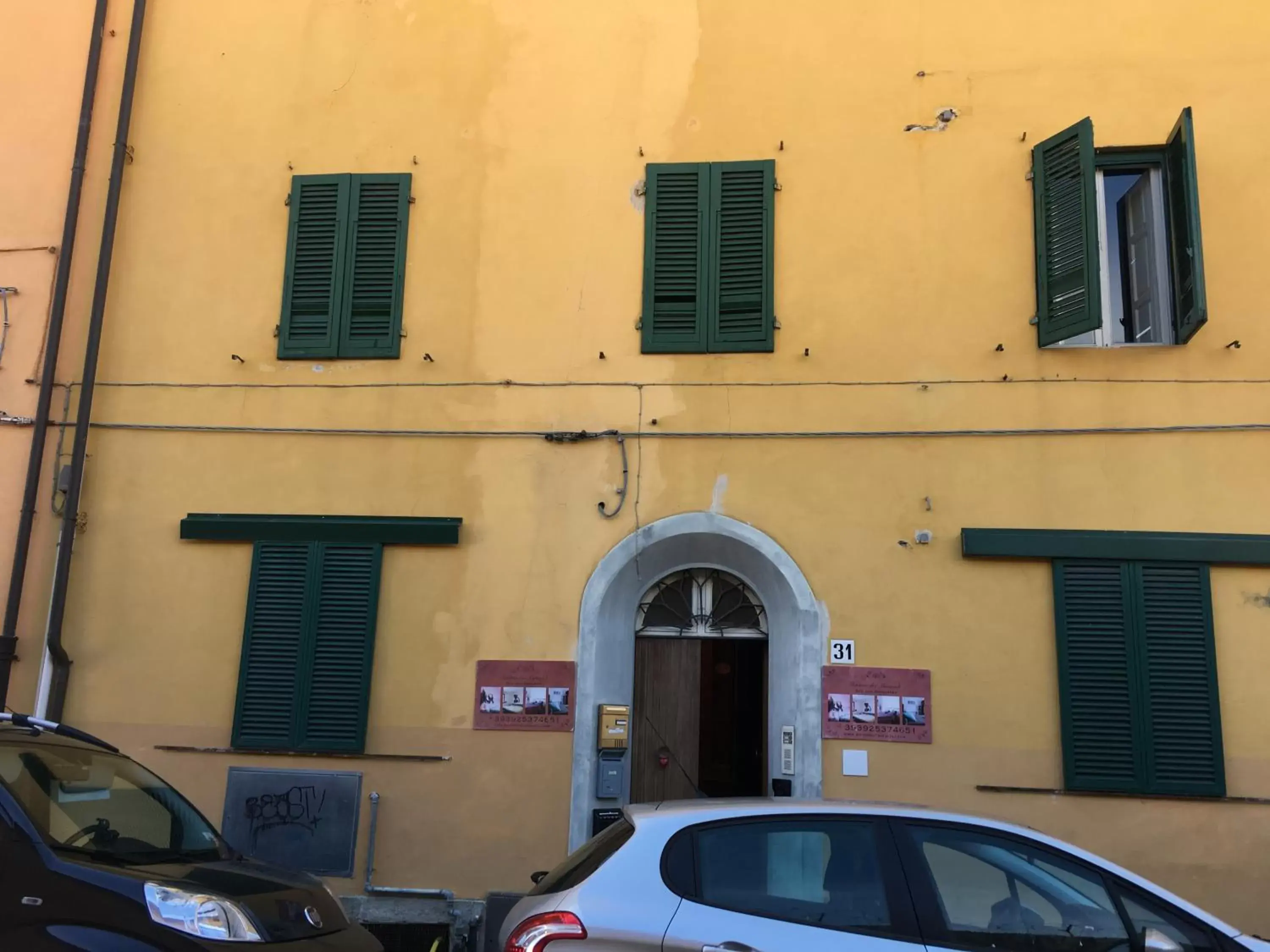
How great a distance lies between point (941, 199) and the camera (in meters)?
8.16

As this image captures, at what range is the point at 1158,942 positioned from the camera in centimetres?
376

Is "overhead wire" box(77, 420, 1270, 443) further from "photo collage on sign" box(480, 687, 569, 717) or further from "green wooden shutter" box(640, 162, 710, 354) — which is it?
"photo collage on sign" box(480, 687, 569, 717)

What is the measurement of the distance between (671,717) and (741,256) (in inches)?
153

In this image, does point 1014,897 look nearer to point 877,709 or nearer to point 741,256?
point 877,709

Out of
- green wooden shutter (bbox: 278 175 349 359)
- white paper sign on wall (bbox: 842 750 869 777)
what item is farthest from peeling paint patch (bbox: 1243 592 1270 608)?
green wooden shutter (bbox: 278 175 349 359)

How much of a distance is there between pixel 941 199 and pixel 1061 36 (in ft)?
5.58

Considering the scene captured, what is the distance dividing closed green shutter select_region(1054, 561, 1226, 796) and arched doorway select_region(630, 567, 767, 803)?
2.36 m

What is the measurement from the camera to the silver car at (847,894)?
12.5 feet

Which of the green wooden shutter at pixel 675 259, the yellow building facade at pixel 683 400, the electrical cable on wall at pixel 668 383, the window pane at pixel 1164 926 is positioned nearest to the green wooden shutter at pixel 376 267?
the yellow building facade at pixel 683 400

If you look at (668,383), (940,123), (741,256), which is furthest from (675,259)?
(940,123)

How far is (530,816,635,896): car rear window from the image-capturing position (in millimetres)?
4117

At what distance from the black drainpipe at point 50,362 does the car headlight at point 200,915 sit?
4562 millimetres

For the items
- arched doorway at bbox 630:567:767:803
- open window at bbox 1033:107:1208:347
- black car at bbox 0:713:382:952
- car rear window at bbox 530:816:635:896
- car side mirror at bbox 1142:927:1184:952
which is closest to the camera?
car side mirror at bbox 1142:927:1184:952

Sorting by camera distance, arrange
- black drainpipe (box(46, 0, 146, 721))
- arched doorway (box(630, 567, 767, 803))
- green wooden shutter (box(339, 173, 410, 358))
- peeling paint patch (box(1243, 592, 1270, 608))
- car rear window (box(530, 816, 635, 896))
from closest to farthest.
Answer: car rear window (box(530, 816, 635, 896)) → peeling paint patch (box(1243, 592, 1270, 608)) → black drainpipe (box(46, 0, 146, 721)) → arched doorway (box(630, 567, 767, 803)) → green wooden shutter (box(339, 173, 410, 358))
